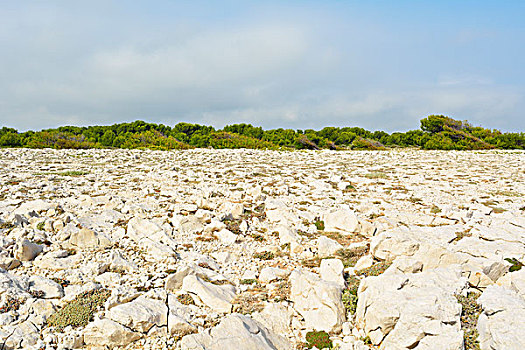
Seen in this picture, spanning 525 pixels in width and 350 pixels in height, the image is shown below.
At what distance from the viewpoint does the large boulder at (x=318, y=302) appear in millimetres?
5184

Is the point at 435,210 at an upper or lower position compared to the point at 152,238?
upper

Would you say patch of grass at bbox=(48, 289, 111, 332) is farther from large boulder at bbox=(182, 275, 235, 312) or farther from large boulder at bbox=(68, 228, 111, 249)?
large boulder at bbox=(68, 228, 111, 249)

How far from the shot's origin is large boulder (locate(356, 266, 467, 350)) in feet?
14.7

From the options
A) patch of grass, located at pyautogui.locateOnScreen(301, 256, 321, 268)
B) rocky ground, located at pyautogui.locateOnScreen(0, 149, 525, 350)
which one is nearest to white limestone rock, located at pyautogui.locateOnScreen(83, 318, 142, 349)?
rocky ground, located at pyautogui.locateOnScreen(0, 149, 525, 350)

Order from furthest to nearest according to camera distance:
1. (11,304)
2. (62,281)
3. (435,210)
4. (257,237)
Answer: (435,210) → (257,237) → (62,281) → (11,304)

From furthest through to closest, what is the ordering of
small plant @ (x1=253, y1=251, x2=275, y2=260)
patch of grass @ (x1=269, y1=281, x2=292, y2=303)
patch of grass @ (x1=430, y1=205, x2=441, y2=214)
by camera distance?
patch of grass @ (x1=430, y1=205, x2=441, y2=214), small plant @ (x1=253, y1=251, x2=275, y2=260), patch of grass @ (x1=269, y1=281, x2=292, y2=303)

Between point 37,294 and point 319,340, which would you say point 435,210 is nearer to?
point 319,340

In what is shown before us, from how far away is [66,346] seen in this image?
4719mm

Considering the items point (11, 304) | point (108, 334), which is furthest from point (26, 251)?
point (108, 334)

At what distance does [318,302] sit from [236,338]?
148 centimetres

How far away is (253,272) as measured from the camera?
6.94 m

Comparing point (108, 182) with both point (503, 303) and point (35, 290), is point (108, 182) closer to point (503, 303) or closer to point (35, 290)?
point (35, 290)

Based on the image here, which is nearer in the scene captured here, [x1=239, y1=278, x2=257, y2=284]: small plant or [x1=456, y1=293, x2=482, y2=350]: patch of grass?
[x1=456, y1=293, x2=482, y2=350]: patch of grass

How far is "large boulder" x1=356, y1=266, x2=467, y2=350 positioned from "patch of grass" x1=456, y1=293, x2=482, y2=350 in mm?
173
